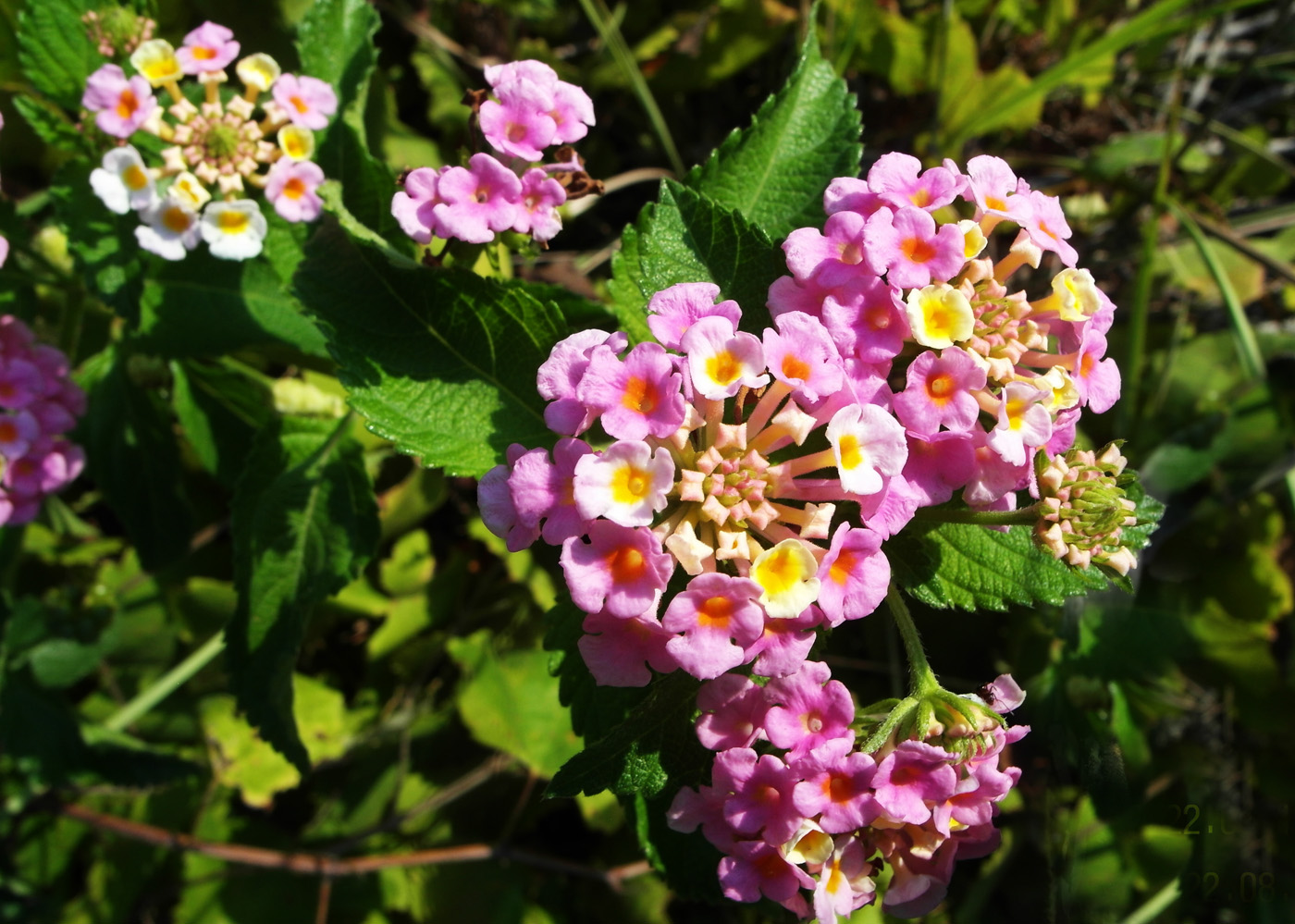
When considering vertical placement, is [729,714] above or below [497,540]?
above

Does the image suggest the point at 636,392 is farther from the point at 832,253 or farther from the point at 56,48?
the point at 56,48

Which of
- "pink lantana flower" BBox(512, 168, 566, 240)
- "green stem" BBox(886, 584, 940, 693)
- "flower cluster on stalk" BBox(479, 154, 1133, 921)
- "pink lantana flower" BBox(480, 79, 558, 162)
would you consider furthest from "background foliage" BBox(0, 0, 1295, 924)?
"green stem" BBox(886, 584, 940, 693)

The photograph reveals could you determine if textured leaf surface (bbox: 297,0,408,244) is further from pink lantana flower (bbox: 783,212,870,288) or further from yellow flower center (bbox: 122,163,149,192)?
pink lantana flower (bbox: 783,212,870,288)

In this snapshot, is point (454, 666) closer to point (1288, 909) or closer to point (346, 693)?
point (346, 693)

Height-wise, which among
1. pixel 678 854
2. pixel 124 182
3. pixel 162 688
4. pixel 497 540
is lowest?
pixel 162 688

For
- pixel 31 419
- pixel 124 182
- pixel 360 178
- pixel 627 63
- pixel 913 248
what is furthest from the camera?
pixel 627 63

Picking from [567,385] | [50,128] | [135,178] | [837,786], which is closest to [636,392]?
[567,385]
